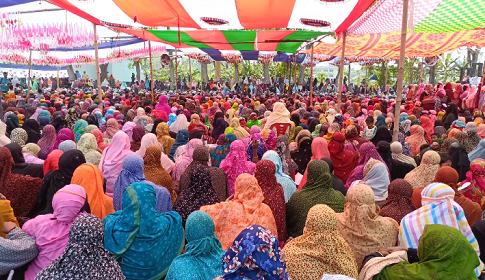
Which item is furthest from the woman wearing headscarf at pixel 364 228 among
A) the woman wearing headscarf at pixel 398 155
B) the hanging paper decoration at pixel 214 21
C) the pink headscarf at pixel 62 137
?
the hanging paper decoration at pixel 214 21

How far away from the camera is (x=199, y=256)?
191 cm

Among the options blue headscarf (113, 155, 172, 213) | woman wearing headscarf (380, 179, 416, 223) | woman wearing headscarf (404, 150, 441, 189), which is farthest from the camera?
woman wearing headscarf (404, 150, 441, 189)

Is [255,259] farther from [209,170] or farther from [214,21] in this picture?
[214,21]

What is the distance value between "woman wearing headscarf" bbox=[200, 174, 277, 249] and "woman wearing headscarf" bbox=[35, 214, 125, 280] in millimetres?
877

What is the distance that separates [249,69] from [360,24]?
2179 centimetres

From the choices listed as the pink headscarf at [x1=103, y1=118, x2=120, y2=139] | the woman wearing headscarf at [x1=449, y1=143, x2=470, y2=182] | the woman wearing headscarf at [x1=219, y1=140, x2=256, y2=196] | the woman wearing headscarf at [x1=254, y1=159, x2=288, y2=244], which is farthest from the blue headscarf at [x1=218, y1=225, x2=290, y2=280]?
the pink headscarf at [x1=103, y1=118, x2=120, y2=139]

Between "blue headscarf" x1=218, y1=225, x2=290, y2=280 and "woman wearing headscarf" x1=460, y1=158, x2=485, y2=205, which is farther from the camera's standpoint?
"woman wearing headscarf" x1=460, y1=158, x2=485, y2=205

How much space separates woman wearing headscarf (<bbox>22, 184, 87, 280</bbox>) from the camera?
2.19 meters

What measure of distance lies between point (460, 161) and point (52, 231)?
3.94 meters

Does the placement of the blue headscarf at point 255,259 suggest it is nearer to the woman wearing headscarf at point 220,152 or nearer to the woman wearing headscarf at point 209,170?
the woman wearing headscarf at point 209,170

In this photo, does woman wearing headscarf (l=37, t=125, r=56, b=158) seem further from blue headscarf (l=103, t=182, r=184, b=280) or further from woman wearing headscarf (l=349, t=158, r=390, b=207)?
woman wearing headscarf (l=349, t=158, r=390, b=207)

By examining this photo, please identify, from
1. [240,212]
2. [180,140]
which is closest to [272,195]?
[240,212]

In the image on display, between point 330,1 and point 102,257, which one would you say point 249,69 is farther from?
point 102,257

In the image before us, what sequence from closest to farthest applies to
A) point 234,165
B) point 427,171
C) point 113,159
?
point 427,171 → point 234,165 → point 113,159
